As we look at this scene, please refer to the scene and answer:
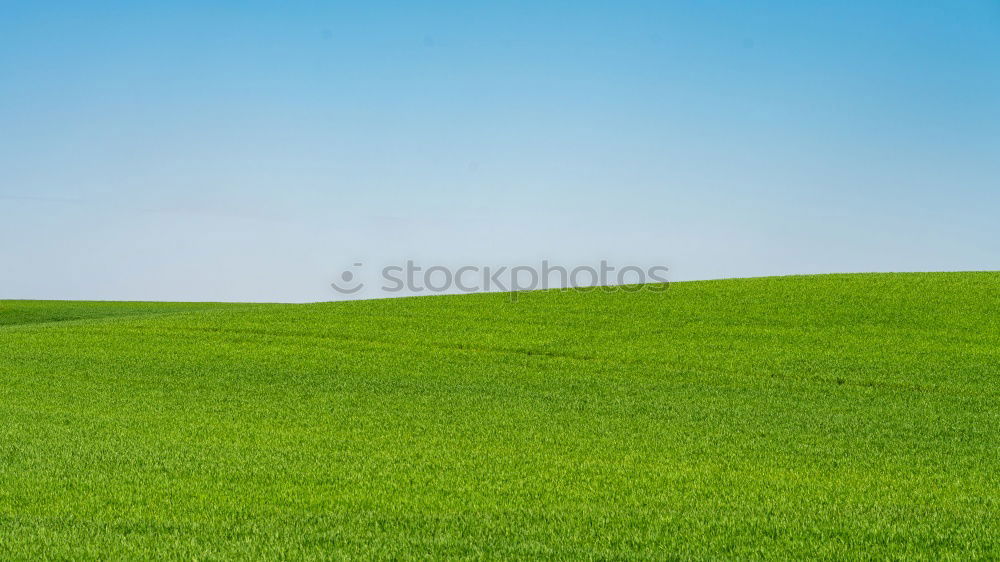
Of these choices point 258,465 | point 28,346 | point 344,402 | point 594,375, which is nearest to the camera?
point 258,465

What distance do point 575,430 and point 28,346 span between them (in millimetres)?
19739

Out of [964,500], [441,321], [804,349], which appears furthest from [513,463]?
[441,321]

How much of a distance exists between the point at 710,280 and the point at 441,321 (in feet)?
49.5

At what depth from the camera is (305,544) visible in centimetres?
788

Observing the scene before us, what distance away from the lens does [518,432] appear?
14.7m

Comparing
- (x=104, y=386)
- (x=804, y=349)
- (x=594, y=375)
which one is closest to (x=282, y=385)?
(x=104, y=386)

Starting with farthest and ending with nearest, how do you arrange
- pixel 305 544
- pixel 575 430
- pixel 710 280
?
pixel 710 280 → pixel 575 430 → pixel 305 544

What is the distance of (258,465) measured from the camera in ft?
38.6

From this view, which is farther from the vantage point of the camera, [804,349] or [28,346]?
[28,346]

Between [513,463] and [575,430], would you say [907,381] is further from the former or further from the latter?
[513,463]

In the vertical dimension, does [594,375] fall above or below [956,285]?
below

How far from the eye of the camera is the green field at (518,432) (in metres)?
8.27

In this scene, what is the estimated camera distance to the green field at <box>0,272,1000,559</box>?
827cm

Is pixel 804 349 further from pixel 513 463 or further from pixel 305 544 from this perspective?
pixel 305 544
